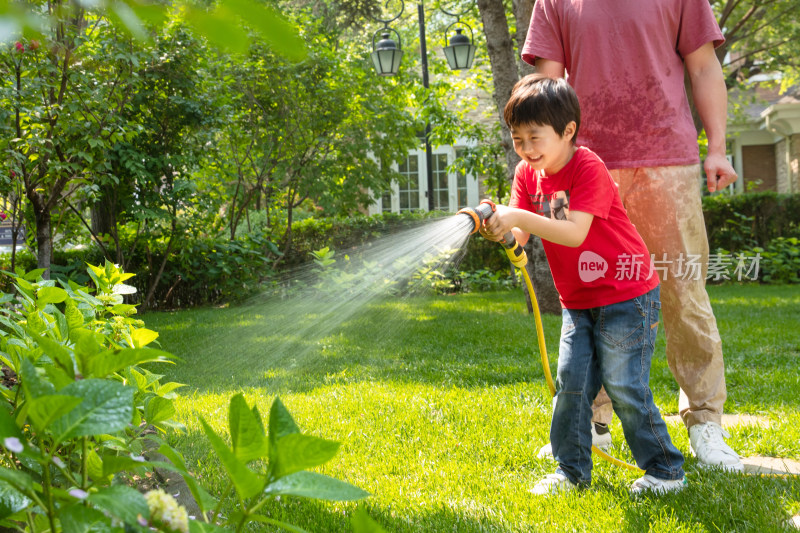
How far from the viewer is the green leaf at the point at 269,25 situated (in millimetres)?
837

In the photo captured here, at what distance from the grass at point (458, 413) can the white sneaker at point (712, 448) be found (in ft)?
0.19

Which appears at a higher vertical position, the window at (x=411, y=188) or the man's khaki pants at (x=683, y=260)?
the window at (x=411, y=188)

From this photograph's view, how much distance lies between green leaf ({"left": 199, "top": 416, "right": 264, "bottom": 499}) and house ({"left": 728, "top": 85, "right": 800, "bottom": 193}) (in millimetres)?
16059

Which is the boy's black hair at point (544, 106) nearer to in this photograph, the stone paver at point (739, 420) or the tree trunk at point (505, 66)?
the stone paver at point (739, 420)

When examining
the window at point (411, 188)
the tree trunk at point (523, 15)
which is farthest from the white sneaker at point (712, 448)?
the window at point (411, 188)

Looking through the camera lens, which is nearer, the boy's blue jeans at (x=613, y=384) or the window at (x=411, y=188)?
the boy's blue jeans at (x=613, y=384)

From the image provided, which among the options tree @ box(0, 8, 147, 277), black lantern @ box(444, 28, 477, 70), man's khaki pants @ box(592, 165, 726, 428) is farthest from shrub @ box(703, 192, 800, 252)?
man's khaki pants @ box(592, 165, 726, 428)

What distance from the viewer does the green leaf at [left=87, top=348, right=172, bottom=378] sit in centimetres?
78

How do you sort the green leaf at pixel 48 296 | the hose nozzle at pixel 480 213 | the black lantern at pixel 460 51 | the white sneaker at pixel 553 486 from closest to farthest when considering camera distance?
the green leaf at pixel 48 296 < the hose nozzle at pixel 480 213 < the white sneaker at pixel 553 486 < the black lantern at pixel 460 51

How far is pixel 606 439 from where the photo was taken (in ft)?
8.72

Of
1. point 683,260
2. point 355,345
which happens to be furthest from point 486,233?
point 355,345

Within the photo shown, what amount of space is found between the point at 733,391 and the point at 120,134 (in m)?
5.02

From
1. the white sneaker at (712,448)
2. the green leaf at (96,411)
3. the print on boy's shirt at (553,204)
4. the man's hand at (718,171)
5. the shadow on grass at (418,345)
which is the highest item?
the man's hand at (718,171)

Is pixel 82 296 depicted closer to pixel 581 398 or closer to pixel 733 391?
pixel 581 398
